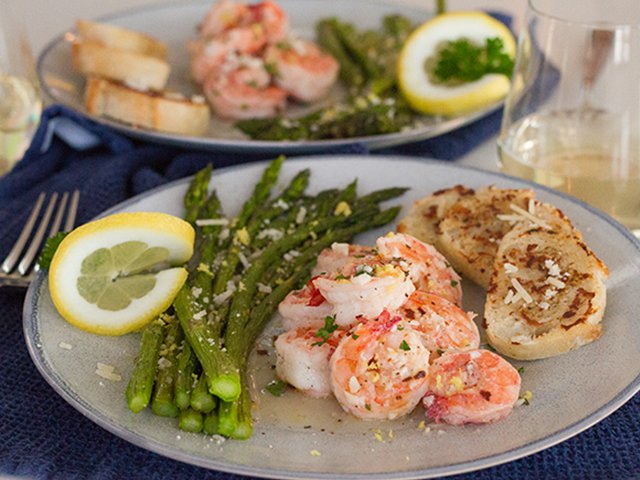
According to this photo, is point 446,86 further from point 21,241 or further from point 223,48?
point 21,241

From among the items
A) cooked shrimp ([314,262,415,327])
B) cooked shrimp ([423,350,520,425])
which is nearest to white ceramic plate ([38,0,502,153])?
cooked shrimp ([314,262,415,327])

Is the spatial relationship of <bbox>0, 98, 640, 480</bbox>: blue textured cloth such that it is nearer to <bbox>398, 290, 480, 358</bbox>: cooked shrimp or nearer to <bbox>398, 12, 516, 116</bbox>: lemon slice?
<bbox>398, 290, 480, 358</bbox>: cooked shrimp

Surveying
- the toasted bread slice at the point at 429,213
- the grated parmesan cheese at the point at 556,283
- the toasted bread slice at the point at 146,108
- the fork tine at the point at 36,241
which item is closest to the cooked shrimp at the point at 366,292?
the grated parmesan cheese at the point at 556,283

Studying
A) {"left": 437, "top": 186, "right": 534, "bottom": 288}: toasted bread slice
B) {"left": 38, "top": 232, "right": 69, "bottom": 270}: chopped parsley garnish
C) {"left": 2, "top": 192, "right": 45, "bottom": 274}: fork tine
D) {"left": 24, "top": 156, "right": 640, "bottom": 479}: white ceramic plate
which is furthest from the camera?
{"left": 2, "top": 192, "right": 45, "bottom": 274}: fork tine

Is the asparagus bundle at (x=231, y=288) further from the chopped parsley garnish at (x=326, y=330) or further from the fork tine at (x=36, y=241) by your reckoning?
the fork tine at (x=36, y=241)

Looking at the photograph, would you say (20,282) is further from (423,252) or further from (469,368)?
(469,368)

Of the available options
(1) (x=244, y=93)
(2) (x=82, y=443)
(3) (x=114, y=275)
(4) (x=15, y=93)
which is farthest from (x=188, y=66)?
(2) (x=82, y=443)

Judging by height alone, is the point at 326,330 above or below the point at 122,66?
above
